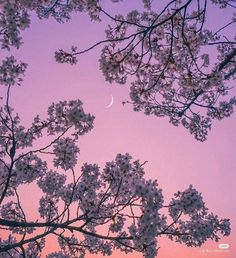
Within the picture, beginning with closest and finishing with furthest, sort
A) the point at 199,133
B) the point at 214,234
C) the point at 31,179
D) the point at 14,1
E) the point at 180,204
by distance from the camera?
the point at 14,1, the point at 180,204, the point at 214,234, the point at 31,179, the point at 199,133

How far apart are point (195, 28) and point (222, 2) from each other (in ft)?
14.7

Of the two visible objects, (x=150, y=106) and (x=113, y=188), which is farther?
(x=150, y=106)

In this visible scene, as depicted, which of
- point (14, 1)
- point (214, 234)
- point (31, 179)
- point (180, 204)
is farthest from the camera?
point (31, 179)

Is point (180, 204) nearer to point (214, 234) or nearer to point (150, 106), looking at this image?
point (214, 234)

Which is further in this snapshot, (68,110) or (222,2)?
(222,2)

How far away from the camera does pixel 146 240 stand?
693 cm

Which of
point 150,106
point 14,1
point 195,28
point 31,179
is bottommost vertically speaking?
point 31,179

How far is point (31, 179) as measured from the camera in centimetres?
900

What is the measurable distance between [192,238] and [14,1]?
250 inches

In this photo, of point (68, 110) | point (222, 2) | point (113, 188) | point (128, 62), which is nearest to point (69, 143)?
point (68, 110)

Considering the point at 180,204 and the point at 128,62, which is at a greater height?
the point at 128,62

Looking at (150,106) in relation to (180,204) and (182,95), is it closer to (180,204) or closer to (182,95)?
(182,95)

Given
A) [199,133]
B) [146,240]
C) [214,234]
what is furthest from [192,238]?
[199,133]

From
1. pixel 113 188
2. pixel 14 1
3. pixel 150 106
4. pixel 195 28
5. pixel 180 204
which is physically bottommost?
pixel 180 204
